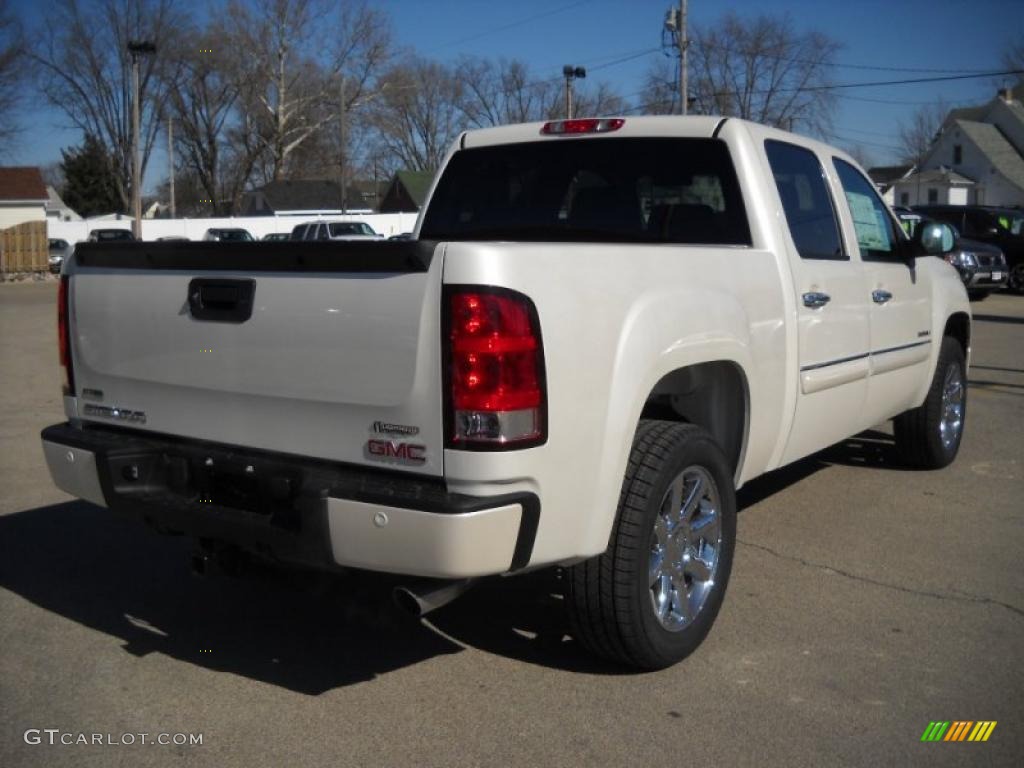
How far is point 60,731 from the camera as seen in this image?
3.47 m

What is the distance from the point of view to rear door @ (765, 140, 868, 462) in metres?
4.73

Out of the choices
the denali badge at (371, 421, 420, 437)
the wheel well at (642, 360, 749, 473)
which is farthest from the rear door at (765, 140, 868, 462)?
the denali badge at (371, 421, 420, 437)

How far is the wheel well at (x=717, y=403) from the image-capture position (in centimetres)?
429

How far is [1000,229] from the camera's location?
2381 centimetres

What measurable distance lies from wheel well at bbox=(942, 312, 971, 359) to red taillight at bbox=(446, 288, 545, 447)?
14.6ft

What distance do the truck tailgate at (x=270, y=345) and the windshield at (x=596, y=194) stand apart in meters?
1.89

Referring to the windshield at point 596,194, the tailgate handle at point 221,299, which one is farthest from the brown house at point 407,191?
the tailgate handle at point 221,299

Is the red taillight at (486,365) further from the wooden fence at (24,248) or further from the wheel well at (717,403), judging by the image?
the wooden fence at (24,248)

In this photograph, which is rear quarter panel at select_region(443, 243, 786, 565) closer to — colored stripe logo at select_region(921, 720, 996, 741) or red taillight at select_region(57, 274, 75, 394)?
colored stripe logo at select_region(921, 720, 996, 741)

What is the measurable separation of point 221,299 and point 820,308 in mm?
2659

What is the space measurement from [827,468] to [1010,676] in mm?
3256

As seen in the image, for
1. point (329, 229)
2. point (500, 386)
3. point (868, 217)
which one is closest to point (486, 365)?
→ point (500, 386)

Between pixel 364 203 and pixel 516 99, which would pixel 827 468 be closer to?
pixel 516 99

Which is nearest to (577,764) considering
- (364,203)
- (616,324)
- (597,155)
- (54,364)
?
(616,324)
